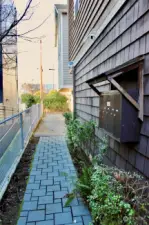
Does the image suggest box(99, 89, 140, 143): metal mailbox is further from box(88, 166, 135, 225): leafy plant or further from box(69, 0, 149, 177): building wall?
box(88, 166, 135, 225): leafy plant

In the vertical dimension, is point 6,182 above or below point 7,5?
below

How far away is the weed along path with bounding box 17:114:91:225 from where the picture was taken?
2342 millimetres

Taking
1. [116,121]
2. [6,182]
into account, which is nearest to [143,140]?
[116,121]

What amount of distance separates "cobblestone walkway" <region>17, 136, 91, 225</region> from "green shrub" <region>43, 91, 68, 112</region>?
12269mm

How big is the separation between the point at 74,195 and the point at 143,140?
1.48 meters

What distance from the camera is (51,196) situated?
288 cm

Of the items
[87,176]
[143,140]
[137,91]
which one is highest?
[137,91]

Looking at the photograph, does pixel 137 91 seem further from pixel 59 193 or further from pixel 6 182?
pixel 6 182

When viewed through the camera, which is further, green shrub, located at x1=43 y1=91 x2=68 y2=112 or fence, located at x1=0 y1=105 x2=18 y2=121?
green shrub, located at x1=43 y1=91 x2=68 y2=112

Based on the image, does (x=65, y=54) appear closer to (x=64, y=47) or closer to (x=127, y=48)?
(x=64, y=47)

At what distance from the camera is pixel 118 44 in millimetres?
2461

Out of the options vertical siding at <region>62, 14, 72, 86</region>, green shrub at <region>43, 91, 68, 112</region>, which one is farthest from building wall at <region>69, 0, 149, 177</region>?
green shrub at <region>43, 91, 68, 112</region>

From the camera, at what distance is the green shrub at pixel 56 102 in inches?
665

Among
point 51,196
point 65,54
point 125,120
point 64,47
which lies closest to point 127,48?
point 125,120
